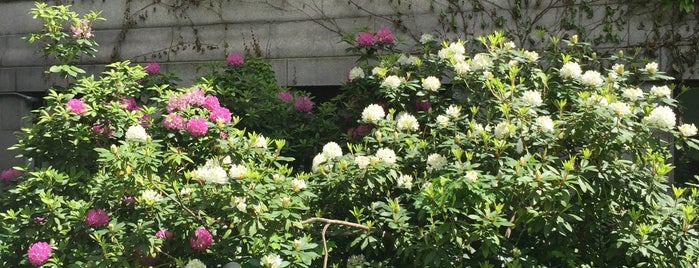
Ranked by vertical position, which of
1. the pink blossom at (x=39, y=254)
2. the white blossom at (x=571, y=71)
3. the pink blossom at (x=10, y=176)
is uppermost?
the white blossom at (x=571, y=71)

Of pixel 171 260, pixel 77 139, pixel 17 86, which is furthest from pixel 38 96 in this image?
pixel 171 260

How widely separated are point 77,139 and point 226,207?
1535mm

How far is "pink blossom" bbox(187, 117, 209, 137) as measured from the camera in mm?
4059

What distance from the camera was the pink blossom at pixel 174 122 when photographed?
4219mm

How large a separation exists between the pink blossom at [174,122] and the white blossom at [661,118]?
7.92 ft

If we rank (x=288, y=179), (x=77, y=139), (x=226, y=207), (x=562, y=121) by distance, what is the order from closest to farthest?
(x=226, y=207) < (x=288, y=179) < (x=562, y=121) < (x=77, y=139)

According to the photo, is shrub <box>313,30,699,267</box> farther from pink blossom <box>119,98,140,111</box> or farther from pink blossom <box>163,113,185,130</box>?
pink blossom <box>119,98,140,111</box>

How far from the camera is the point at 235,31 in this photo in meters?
7.38

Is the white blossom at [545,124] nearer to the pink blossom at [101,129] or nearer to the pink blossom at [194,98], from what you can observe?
the pink blossom at [194,98]

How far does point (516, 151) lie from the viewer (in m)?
3.98

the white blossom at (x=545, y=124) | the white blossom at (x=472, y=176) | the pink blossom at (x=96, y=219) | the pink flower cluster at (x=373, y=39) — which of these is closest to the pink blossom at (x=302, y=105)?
the pink flower cluster at (x=373, y=39)

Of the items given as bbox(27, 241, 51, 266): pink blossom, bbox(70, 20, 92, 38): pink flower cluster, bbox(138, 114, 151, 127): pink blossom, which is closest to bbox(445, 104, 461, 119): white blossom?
bbox(138, 114, 151, 127): pink blossom

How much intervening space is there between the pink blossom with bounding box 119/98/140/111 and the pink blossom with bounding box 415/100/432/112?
1.78 metres

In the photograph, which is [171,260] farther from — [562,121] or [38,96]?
[38,96]
